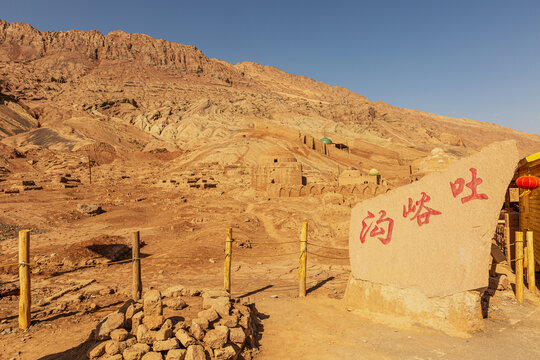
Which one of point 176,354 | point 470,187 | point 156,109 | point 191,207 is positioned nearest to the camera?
point 176,354

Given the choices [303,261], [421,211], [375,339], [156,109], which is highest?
[156,109]

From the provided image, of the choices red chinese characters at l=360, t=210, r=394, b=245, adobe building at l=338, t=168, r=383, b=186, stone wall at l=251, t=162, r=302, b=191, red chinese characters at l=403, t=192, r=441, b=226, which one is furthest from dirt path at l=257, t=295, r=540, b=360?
adobe building at l=338, t=168, r=383, b=186

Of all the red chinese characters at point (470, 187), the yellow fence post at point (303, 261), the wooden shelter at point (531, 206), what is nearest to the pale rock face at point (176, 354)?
the yellow fence post at point (303, 261)

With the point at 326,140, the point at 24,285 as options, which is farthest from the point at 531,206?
the point at 326,140

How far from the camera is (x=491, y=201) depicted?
15.0 ft

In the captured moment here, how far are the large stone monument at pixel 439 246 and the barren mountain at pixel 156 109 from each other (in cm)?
2745

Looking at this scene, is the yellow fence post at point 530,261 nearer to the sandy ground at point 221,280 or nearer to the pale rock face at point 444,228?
the sandy ground at point 221,280

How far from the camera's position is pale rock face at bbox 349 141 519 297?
455 centimetres

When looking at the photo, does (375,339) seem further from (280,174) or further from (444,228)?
(280,174)

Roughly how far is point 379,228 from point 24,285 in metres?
5.30

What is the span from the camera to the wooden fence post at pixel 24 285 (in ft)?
13.9

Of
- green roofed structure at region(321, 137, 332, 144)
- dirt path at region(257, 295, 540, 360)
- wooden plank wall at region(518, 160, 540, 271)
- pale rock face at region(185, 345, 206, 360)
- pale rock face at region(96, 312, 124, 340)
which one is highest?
green roofed structure at region(321, 137, 332, 144)

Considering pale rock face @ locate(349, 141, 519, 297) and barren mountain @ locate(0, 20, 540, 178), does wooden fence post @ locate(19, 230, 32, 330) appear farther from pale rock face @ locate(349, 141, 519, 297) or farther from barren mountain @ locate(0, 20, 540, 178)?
barren mountain @ locate(0, 20, 540, 178)

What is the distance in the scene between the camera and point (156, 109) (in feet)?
192
